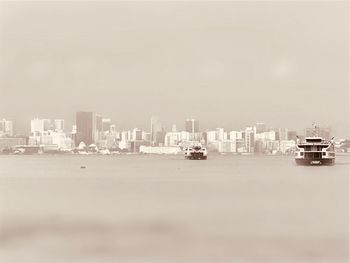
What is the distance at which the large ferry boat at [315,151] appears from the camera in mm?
65250

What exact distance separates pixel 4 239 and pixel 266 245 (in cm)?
721

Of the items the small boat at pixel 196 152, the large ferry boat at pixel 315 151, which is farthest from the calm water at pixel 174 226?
the small boat at pixel 196 152

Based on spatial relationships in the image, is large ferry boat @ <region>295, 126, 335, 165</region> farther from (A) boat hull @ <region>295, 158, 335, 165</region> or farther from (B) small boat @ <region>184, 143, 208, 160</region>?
(B) small boat @ <region>184, 143, 208, 160</region>

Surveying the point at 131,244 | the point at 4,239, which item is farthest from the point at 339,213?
the point at 4,239

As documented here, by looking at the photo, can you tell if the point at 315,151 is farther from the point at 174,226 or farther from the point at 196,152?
the point at 174,226

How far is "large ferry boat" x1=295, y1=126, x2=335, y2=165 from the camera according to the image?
6525cm

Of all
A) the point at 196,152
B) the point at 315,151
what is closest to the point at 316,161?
the point at 315,151

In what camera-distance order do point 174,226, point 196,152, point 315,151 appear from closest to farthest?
point 174,226, point 315,151, point 196,152

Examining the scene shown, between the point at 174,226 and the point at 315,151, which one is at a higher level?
the point at 315,151

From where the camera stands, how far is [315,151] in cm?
6606

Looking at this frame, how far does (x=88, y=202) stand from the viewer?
3284cm

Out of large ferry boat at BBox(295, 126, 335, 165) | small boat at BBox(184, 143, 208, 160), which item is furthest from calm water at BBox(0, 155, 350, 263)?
small boat at BBox(184, 143, 208, 160)

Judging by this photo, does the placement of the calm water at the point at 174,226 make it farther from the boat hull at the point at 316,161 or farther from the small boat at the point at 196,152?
the small boat at the point at 196,152

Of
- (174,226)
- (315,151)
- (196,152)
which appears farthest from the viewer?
(196,152)
